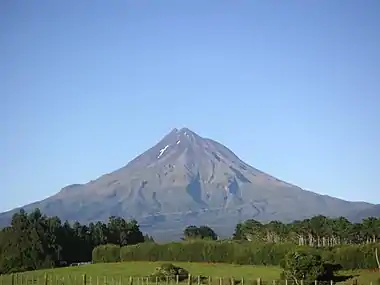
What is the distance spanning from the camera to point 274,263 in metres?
65.6

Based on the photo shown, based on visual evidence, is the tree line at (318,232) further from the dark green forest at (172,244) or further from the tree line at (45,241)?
the tree line at (45,241)

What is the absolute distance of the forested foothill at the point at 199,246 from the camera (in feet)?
198

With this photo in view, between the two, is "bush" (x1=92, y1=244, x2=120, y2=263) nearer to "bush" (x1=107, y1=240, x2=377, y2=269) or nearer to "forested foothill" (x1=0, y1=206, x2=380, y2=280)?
"forested foothill" (x1=0, y1=206, x2=380, y2=280)

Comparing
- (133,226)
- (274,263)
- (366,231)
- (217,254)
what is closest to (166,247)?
(217,254)

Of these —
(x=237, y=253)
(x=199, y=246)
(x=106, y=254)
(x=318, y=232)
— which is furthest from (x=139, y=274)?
(x=318, y=232)

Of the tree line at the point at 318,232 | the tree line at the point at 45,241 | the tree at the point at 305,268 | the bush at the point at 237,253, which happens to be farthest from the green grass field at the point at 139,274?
the tree line at the point at 318,232

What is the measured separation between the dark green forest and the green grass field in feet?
9.47

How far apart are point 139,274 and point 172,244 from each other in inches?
637

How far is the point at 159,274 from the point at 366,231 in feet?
166

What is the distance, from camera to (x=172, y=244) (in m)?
74.8

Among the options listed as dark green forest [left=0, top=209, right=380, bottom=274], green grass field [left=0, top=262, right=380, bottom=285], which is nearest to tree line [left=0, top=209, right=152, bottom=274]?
dark green forest [left=0, top=209, right=380, bottom=274]

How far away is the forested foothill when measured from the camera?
6025 centimetres

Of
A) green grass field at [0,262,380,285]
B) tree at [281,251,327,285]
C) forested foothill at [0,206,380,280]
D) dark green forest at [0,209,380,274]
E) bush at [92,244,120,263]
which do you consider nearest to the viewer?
tree at [281,251,327,285]

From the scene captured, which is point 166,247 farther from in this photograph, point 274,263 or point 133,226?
point 133,226
